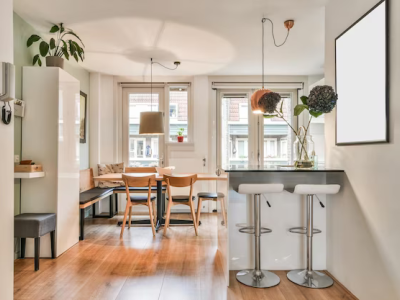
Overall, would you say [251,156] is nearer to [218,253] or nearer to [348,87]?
[218,253]

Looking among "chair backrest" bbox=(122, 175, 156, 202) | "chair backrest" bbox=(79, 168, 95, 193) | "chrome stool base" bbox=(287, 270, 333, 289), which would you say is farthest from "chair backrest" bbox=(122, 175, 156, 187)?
"chrome stool base" bbox=(287, 270, 333, 289)

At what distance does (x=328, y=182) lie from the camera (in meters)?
2.66

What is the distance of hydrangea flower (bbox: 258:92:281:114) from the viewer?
8.49 ft

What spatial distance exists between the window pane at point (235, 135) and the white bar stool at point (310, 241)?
2.96 m

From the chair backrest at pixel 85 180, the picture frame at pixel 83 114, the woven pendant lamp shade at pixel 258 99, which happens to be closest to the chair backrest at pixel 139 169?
the chair backrest at pixel 85 180

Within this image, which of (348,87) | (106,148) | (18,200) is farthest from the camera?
(106,148)

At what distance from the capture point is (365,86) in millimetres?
2121

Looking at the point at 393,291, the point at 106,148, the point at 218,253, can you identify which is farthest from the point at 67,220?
the point at 393,291

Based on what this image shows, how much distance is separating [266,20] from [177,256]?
276 cm

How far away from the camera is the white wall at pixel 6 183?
185 cm

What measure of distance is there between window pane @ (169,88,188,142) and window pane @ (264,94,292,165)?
5.25ft

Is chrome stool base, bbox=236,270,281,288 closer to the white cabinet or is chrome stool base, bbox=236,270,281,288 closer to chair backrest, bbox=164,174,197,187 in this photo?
chair backrest, bbox=164,174,197,187

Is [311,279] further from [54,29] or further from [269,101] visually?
Result: [54,29]

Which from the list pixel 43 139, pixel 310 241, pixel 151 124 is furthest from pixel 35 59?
pixel 310 241
